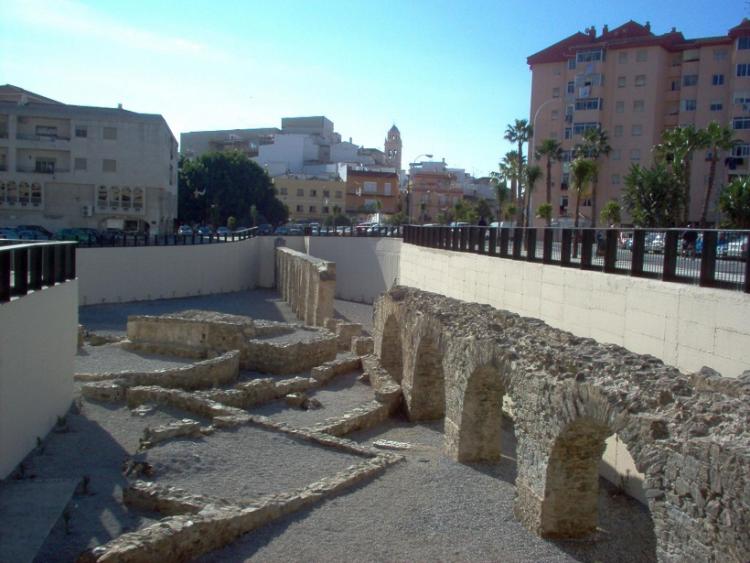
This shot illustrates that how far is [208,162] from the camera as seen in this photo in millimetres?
61562

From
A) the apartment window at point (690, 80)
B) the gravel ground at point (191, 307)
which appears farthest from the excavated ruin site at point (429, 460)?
the apartment window at point (690, 80)

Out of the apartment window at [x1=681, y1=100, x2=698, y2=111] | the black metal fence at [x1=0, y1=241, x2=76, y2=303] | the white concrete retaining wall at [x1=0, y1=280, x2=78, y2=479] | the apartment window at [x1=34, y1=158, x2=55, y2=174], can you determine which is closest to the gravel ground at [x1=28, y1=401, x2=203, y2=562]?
the white concrete retaining wall at [x1=0, y1=280, x2=78, y2=479]

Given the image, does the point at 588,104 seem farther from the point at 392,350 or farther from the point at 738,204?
the point at 392,350

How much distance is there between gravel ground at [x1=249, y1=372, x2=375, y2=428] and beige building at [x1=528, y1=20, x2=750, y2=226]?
3283 cm

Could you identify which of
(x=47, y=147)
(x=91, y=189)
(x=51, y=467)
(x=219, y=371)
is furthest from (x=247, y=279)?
(x=51, y=467)

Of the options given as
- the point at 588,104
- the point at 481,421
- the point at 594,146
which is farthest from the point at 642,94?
the point at 481,421

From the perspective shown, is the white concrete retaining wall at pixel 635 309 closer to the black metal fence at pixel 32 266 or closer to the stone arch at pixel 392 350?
the stone arch at pixel 392 350

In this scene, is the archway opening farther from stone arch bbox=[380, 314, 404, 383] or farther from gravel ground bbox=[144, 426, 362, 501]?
stone arch bbox=[380, 314, 404, 383]

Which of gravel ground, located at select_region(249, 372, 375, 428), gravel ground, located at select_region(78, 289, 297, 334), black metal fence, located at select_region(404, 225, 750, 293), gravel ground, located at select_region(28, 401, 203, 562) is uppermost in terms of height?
black metal fence, located at select_region(404, 225, 750, 293)

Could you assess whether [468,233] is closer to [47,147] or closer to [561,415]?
[561,415]

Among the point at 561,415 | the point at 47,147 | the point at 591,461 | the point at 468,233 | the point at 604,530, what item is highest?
the point at 47,147

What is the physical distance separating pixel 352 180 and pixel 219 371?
61.5m

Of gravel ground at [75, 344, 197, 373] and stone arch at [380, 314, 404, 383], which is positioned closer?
gravel ground at [75, 344, 197, 373]

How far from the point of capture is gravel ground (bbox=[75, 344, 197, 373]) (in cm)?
1794
